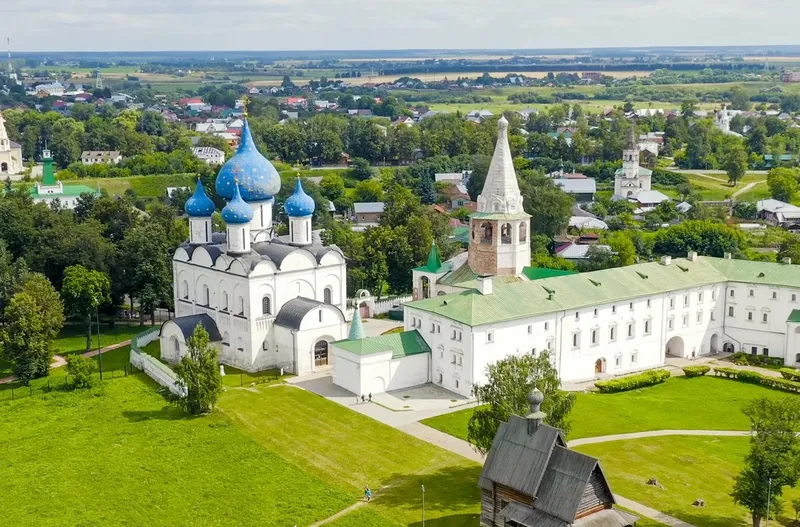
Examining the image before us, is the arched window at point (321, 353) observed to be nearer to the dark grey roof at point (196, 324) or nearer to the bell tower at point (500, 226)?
the dark grey roof at point (196, 324)

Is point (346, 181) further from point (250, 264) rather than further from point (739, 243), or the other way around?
point (250, 264)

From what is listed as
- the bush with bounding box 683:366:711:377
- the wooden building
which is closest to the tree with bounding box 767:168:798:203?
the bush with bounding box 683:366:711:377

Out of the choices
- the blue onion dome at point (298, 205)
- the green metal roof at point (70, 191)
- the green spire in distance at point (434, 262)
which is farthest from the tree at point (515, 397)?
the green metal roof at point (70, 191)

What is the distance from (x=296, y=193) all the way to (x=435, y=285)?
29.1ft

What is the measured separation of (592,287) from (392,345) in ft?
33.7

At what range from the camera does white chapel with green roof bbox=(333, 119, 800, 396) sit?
137 ft

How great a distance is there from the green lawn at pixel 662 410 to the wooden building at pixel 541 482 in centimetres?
890

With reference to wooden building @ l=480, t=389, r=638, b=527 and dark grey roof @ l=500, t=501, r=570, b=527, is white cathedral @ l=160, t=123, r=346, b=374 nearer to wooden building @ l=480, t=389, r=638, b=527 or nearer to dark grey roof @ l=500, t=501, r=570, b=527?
wooden building @ l=480, t=389, r=638, b=527

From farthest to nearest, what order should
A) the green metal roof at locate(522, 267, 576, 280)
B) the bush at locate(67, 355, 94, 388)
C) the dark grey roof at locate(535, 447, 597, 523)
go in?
the green metal roof at locate(522, 267, 576, 280)
the bush at locate(67, 355, 94, 388)
the dark grey roof at locate(535, 447, 597, 523)

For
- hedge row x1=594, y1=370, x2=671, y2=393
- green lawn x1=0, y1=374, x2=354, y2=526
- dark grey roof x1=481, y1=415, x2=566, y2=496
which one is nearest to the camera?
dark grey roof x1=481, y1=415, x2=566, y2=496

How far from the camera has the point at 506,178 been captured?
47.6m

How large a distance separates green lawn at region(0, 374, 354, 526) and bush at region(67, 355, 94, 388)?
82.5 inches

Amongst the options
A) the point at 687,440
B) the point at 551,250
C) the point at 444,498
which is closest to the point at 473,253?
the point at 687,440

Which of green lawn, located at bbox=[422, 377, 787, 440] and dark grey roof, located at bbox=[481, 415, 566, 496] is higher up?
dark grey roof, located at bbox=[481, 415, 566, 496]
